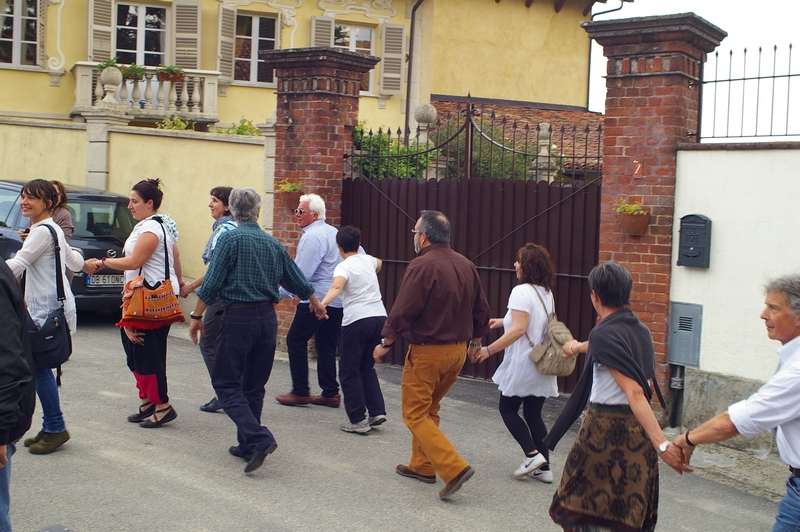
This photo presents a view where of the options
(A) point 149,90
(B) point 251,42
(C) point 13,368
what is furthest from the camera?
(B) point 251,42

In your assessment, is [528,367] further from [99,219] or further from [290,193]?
[99,219]

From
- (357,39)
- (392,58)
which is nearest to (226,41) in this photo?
(357,39)

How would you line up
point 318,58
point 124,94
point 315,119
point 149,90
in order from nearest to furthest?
point 318,58 → point 315,119 → point 124,94 → point 149,90

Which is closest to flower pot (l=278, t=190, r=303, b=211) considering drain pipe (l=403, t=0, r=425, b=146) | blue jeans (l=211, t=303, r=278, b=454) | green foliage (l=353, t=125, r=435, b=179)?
green foliage (l=353, t=125, r=435, b=179)

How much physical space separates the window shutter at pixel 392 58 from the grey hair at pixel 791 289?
19030 millimetres

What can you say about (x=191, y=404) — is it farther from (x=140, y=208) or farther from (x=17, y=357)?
(x=17, y=357)

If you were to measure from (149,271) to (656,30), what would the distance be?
14.0 feet

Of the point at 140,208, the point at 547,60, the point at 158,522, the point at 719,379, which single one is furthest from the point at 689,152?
the point at 547,60

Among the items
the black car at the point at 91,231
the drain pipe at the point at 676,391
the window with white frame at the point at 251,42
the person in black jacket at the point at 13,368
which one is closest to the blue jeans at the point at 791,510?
the person in black jacket at the point at 13,368

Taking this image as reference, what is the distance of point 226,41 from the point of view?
21.2 m

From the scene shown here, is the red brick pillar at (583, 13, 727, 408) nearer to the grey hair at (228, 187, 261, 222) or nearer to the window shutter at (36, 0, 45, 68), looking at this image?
the grey hair at (228, 187, 261, 222)

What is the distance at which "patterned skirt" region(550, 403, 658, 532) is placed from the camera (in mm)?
4098

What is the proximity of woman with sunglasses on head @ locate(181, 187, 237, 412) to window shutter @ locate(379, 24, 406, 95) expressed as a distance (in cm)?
1525

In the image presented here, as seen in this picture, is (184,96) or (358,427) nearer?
(358,427)
